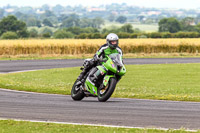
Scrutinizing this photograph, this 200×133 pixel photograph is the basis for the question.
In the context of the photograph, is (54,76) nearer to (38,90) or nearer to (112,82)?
(38,90)

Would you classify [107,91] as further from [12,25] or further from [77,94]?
[12,25]

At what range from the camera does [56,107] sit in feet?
42.2

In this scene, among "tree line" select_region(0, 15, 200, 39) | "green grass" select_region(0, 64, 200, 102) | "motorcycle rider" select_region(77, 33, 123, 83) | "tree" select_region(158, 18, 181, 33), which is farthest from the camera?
"tree" select_region(158, 18, 181, 33)

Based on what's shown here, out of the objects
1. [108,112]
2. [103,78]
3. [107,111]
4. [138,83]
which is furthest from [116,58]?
[138,83]

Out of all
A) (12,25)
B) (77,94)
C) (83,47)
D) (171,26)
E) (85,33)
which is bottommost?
(171,26)

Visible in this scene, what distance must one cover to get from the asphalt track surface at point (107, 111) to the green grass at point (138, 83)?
2464 millimetres

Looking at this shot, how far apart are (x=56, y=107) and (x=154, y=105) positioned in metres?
2.57

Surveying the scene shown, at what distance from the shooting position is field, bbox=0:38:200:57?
48594 mm

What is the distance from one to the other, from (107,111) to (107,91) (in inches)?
60.6

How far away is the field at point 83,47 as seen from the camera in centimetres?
4859

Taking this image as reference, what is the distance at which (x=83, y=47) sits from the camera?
50406 mm

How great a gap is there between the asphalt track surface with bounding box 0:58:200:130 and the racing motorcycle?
0.28 meters

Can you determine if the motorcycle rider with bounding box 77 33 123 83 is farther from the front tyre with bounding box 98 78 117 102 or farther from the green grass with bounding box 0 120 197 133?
the green grass with bounding box 0 120 197 133

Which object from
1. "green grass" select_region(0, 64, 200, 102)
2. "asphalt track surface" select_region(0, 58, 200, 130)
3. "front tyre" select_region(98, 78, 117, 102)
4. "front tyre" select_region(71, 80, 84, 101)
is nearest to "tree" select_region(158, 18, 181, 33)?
"green grass" select_region(0, 64, 200, 102)
